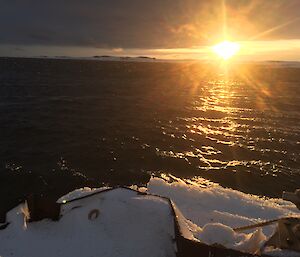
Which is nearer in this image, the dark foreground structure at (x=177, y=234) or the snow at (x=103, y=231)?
the dark foreground structure at (x=177, y=234)

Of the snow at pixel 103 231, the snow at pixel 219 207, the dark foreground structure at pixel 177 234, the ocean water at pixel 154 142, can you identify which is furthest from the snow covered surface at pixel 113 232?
the ocean water at pixel 154 142

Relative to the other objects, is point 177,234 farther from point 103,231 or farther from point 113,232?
A: point 103,231

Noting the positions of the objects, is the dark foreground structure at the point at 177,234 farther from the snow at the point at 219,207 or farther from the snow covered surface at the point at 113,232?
the snow at the point at 219,207

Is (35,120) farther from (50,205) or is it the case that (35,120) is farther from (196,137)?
(50,205)

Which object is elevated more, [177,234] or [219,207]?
[177,234]

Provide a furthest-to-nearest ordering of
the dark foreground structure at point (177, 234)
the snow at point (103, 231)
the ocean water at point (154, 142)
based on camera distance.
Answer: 1. the ocean water at point (154, 142)
2. the snow at point (103, 231)
3. the dark foreground structure at point (177, 234)

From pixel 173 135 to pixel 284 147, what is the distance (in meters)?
11.5

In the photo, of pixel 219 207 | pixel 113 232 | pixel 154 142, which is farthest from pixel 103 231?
pixel 154 142

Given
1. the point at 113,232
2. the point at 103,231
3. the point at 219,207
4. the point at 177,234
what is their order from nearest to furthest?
the point at 177,234 → the point at 113,232 → the point at 103,231 → the point at 219,207

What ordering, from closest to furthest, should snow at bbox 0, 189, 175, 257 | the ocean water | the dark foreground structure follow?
the dark foreground structure < snow at bbox 0, 189, 175, 257 < the ocean water

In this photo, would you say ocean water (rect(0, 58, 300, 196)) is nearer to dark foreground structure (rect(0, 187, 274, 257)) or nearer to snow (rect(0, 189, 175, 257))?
dark foreground structure (rect(0, 187, 274, 257))

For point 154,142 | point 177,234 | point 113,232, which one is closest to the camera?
point 177,234

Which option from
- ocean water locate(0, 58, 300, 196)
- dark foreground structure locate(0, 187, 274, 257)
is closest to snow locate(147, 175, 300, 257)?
dark foreground structure locate(0, 187, 274, 257)

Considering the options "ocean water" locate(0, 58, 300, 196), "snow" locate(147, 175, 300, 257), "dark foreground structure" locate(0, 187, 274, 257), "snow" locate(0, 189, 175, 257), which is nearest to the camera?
"dark foreground structure" locate(0, 187, 274, 257)
